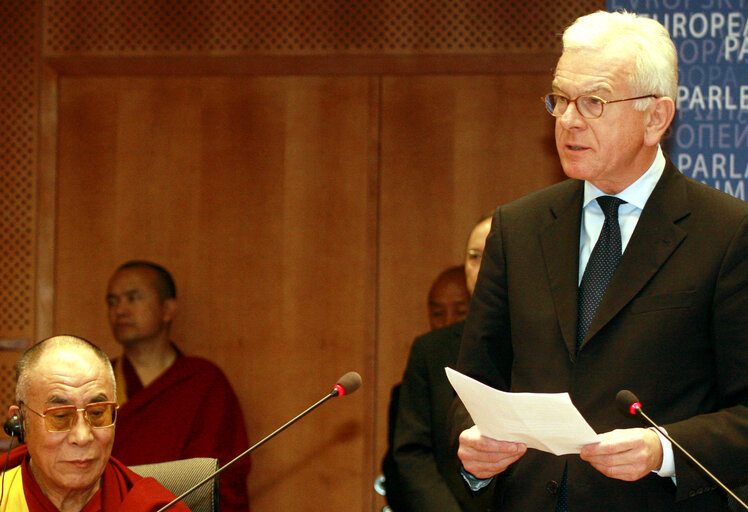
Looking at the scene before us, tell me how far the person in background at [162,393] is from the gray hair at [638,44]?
259cm

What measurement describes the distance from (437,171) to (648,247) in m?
2.77

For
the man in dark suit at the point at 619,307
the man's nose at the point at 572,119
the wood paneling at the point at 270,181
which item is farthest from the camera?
the wood paneling at the point at 270,181

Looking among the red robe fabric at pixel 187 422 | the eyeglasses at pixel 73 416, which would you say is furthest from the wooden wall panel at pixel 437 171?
the eyeglasses at pixel 73 416

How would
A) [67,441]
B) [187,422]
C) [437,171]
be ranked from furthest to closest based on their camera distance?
[437,171] < [187,422] < [67,441]

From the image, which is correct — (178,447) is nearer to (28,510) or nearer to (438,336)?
(438,336)

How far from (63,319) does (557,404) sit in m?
3.46

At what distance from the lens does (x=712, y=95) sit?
2730 millimetres

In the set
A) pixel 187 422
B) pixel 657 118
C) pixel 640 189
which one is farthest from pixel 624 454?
pixel 187 422


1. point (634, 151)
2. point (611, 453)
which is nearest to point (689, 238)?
point (634, 151)

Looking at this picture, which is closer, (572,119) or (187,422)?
(572,119)

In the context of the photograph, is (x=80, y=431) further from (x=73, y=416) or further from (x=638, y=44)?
(x=638, y=44)

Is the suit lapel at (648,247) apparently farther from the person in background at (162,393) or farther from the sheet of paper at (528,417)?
the person in background at (162,393)

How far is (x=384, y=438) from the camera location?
4445 mm

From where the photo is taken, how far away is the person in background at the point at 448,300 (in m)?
3.85
